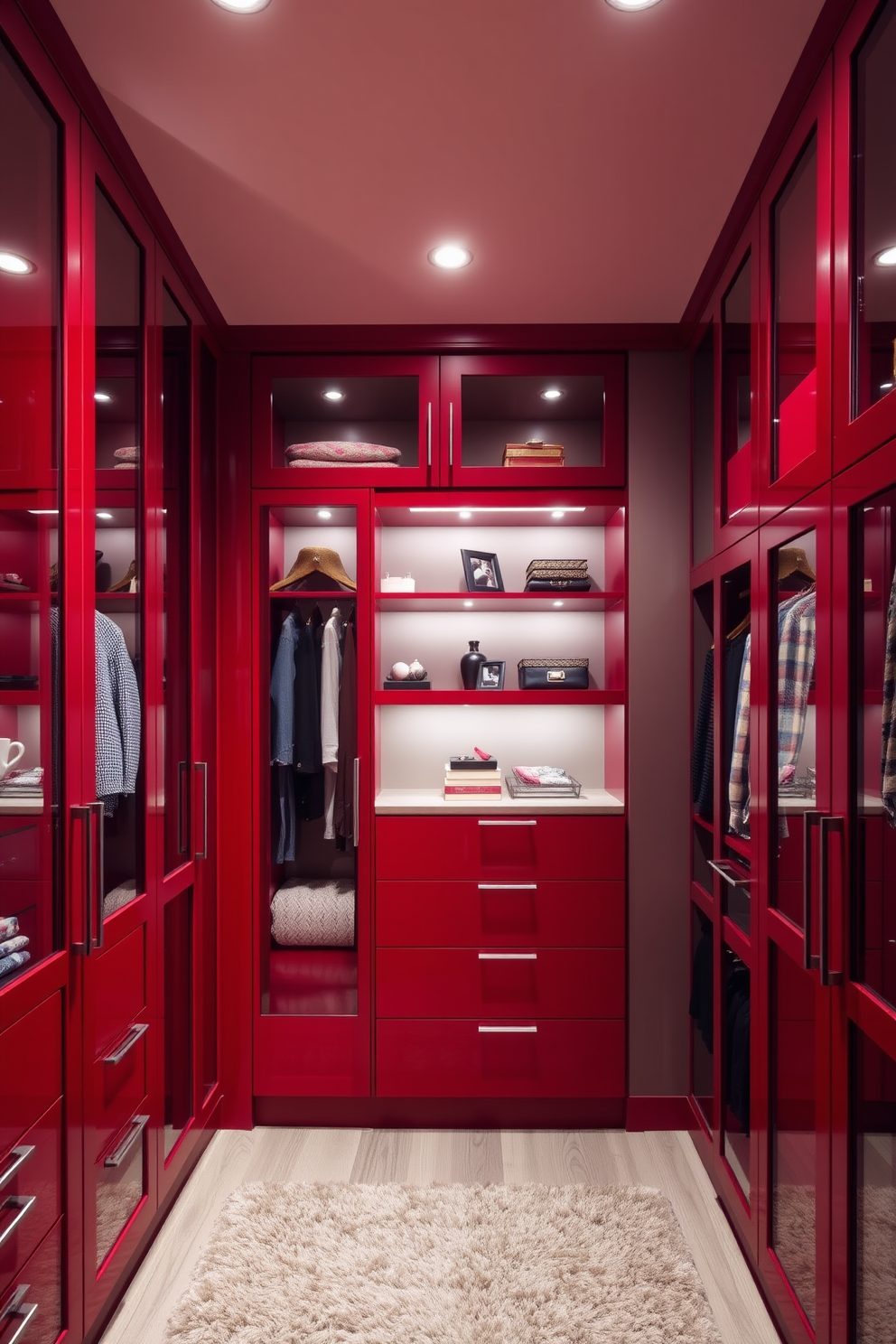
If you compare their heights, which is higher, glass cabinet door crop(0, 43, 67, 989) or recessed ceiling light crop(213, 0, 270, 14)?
recessed ceiling light crop(213, 0, 270, 14)

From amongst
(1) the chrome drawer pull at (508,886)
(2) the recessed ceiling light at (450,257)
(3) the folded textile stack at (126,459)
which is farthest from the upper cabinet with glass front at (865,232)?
(1) the chrome drawer pull at (508,886)

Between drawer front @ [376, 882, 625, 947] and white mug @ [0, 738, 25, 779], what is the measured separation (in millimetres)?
1487

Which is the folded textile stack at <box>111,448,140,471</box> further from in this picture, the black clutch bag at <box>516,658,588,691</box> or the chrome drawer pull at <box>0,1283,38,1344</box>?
the chrome drawer pull at <box>0,1283,38,1344</box>

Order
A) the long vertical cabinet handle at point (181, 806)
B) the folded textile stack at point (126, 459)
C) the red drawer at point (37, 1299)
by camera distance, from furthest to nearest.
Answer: the long vertical cabinet handle at point (181, 806) < the folded textile stack at point (126, 459) < the red drawer at point (37, 1299)

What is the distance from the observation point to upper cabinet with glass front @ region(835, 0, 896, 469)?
1.25 metres

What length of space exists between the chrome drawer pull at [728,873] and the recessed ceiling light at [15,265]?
6.59ft

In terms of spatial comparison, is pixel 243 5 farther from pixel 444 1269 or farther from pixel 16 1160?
pixel 444 1269

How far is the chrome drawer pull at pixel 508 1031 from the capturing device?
2.64 metres

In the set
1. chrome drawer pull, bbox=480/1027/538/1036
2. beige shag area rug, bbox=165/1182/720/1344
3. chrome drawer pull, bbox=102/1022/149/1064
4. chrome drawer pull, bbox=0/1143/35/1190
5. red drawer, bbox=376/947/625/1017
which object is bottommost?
beige shag area rug, bbox=165/1182/720/1344

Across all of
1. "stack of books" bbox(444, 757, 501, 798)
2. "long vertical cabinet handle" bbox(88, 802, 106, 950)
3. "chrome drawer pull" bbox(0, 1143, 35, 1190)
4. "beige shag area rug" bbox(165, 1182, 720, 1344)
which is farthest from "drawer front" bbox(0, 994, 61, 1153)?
"stack of books" bbox(444, 757, 501, 798)

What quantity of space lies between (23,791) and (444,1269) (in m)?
1.56

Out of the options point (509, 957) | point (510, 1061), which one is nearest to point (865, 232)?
point (509, 957)

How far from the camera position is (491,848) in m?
2.69

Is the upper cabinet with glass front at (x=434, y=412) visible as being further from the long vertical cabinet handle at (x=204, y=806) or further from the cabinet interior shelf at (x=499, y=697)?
the long vertical cabinet handle at (x=204, y=806)
